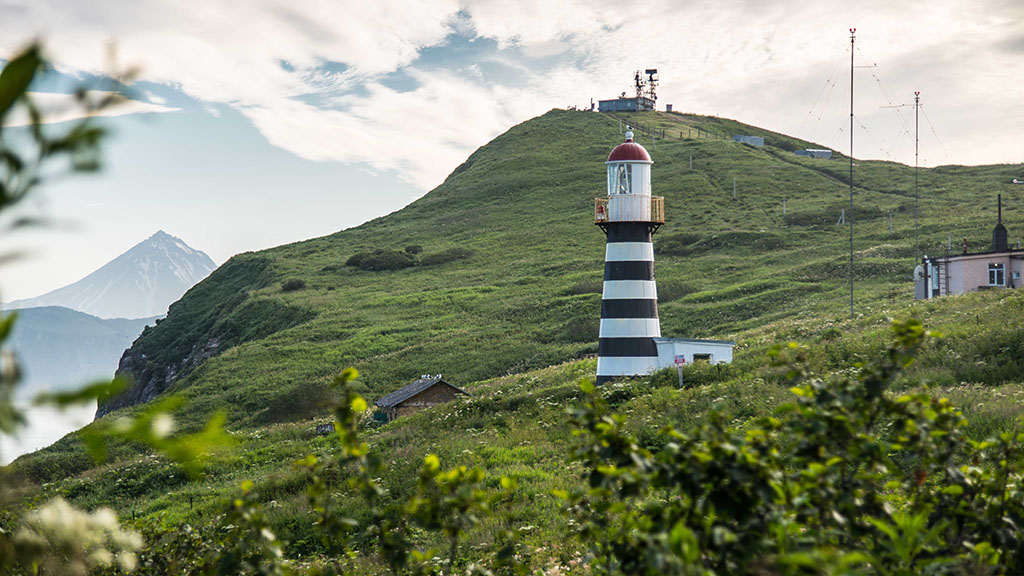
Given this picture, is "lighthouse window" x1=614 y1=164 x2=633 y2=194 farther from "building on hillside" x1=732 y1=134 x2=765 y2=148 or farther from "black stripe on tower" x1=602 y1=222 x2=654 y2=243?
"building on hillside" x1=732 y1=134 x2=765 y2=148

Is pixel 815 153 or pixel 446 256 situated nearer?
pixel 446 256

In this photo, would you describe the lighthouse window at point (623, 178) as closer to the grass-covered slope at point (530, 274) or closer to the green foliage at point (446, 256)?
the grass-covered slope at point (530, 274)

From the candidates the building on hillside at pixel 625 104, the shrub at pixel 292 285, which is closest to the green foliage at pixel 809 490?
the shrub at pixel 292 285

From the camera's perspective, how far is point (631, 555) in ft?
12.6

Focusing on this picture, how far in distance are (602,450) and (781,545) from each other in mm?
992

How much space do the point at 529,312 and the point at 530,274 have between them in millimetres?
15554

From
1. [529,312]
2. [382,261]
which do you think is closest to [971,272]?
[529,312]

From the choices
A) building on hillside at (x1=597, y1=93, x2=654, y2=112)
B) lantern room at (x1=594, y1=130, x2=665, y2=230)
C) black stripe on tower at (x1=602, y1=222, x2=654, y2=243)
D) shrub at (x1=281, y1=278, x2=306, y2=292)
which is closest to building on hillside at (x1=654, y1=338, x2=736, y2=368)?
black stripe on tower at (x1=602, y1=222, x2=654, y2=243)

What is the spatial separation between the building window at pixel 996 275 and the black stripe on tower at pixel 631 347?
25.7 metres

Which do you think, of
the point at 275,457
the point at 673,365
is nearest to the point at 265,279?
the point at 275,457

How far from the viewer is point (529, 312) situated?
62531 mm

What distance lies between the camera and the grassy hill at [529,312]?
19.9m

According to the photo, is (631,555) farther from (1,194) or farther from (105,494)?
(105,494)

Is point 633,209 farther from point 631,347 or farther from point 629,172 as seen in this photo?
point 631,347
